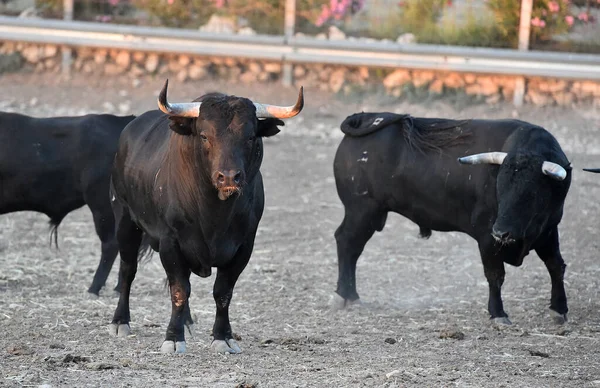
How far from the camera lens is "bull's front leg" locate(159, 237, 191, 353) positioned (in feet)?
24.4

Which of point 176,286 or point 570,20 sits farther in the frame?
point 570,20

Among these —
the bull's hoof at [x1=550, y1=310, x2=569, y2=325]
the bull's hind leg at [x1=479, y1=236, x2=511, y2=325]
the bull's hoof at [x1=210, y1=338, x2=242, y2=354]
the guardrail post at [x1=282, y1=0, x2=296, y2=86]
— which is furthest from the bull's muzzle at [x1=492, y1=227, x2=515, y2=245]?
the guardrail post at [x1=282, y1=0, x2=296, y2=86]

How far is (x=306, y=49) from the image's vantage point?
627 inches

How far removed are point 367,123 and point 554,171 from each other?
6.45 ft

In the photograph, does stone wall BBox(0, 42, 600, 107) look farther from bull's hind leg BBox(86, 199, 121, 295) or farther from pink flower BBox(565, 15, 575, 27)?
bull's hind leg BBox(86, 199, 121, 295)

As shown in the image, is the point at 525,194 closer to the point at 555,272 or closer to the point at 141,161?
the point at 555,272

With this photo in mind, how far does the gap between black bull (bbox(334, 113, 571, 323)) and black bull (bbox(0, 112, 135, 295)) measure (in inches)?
77.6

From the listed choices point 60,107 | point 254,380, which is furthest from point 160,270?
point 60,107

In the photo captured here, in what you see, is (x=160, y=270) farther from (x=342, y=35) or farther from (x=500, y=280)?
(x=342, y=35)

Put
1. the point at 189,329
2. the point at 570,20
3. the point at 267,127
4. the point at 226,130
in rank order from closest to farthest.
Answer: the point at 226,130, the point at 267,127, the point at 189,329, the point at 570,20

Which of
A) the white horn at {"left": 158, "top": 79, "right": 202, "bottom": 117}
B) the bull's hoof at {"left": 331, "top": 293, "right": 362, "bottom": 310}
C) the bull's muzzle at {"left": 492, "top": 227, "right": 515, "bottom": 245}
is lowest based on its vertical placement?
the bull's hoof at {"left": 331, "top": 293, "right": 362, "bottom": 310}

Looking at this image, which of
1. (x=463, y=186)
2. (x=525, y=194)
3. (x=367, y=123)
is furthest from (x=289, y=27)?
(x=525, y=194)

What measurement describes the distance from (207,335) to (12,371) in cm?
168

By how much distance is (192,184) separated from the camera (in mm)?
7367
